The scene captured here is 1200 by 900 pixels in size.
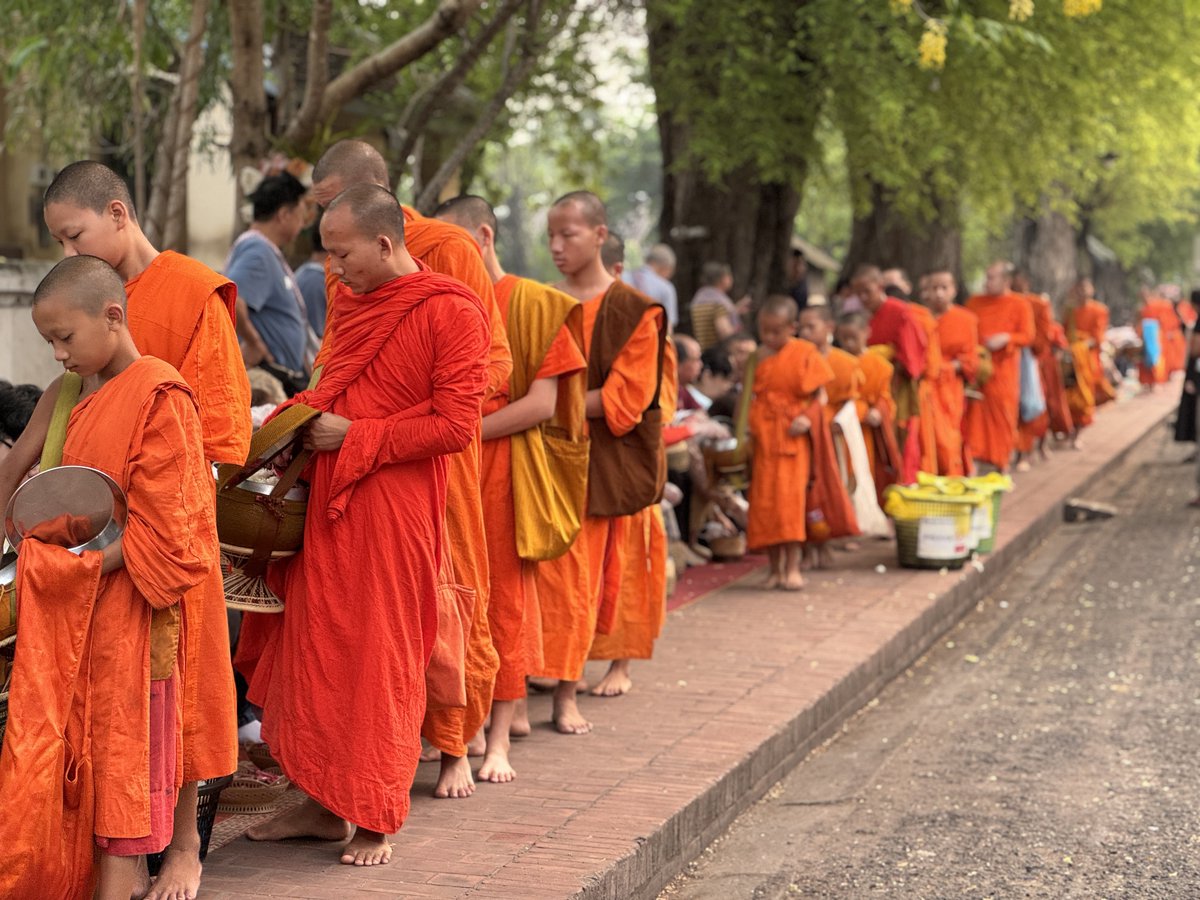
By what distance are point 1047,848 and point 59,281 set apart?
11.6ft

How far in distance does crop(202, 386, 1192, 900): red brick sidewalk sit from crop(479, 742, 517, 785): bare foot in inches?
2.8

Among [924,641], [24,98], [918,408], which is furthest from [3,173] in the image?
[924,641]

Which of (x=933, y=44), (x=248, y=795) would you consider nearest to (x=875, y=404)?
(x=933, y=44)

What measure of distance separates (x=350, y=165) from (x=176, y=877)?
228cm

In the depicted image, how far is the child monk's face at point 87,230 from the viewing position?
15.2 ft

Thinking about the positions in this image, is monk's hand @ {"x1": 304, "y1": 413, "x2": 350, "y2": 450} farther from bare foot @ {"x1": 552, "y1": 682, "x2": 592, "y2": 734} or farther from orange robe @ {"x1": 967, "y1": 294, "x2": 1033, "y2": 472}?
orange robe @ {"x1": 967, "y1": 294, "x2": 1033, "y2": 472}

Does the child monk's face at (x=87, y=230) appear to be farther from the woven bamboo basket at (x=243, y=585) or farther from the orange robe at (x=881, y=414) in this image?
the orange robe at (x=881, y=414)

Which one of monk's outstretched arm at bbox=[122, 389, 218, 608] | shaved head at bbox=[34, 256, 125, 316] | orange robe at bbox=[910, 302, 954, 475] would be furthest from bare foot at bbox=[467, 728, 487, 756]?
orange robe at bbox=[910, 302, 954, 475]

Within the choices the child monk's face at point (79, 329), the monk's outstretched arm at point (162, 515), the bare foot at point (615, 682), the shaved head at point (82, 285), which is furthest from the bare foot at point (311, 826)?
the bare foot at point (615, 682)

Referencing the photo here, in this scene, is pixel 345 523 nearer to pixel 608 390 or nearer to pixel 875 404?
pixel 608 390

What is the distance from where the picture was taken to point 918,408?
41.8 ft

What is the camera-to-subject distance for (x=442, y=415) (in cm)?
502

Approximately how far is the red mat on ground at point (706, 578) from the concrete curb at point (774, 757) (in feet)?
4.17

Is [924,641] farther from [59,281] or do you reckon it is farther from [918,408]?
[59,281]
